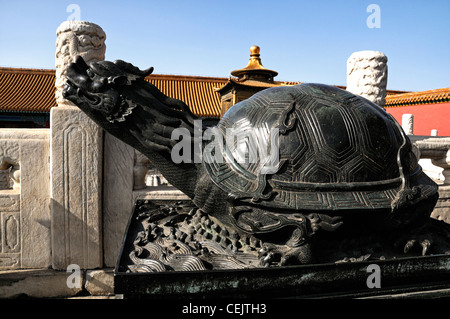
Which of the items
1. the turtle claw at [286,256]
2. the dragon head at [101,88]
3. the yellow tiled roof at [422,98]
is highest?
the yellow tiled roof at [422,98]

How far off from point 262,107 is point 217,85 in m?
14.8

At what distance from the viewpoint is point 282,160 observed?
1.35 metres

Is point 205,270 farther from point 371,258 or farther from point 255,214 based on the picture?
point 371,258

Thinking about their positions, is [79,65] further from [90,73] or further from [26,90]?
[26,90]

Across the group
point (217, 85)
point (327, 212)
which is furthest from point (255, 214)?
point (217, 85)

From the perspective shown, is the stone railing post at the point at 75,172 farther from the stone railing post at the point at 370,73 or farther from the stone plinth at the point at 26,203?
the stone railing post at the point at 370,73

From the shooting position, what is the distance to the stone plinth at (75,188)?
2561 mm

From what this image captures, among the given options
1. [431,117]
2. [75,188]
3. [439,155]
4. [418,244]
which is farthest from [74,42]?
[431,117]

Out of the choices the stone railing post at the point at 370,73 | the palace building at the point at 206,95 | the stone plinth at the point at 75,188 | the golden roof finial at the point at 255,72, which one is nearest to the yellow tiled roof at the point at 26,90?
the palace building at the point at 206,95

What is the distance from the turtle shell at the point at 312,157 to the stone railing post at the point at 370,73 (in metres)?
2.16

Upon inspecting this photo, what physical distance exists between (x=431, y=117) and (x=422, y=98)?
0.64 metres

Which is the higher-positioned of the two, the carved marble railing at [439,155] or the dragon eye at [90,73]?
the dragon eye at [90,73]

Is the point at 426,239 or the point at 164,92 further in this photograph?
the point at 164,92
